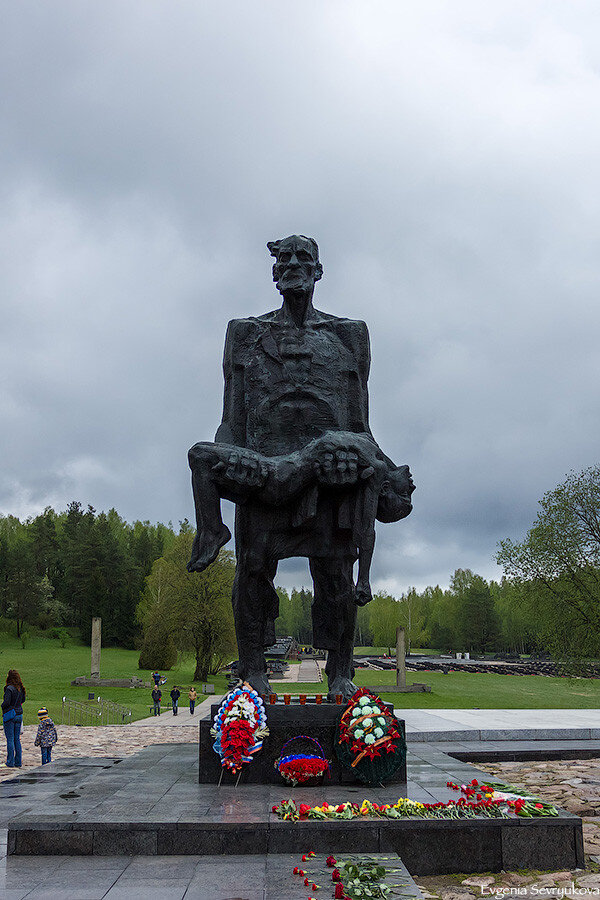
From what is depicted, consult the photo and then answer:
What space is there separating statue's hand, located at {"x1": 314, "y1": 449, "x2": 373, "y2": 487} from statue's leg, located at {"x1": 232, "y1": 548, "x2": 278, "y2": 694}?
1.08m

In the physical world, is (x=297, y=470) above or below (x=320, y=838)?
above

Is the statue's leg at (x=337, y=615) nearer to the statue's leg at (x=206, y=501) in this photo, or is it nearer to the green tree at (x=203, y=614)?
the statue's leg at (x=206, y=501)

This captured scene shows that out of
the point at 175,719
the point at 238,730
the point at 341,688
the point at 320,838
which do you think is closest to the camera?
the point at 320,838

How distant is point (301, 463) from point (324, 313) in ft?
6.74

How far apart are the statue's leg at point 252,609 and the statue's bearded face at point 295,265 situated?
276 centimetres

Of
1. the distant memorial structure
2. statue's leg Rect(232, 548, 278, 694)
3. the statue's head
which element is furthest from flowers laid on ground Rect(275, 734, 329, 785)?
the distant memorial structure

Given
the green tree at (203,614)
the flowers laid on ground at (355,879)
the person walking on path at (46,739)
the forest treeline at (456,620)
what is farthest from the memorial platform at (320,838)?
the forest treeline at (456,620)

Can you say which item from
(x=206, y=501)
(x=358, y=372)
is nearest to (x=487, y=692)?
(x=358, y=372)

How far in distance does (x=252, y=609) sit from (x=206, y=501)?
1282 millimetres

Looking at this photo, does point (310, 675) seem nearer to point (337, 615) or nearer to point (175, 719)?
point (175, 719)

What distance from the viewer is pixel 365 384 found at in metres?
8.09

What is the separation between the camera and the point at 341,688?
23.2 feet

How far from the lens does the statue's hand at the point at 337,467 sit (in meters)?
6.92

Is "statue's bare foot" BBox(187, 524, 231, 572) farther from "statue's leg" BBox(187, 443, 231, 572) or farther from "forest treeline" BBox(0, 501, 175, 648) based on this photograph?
"forest treeline" BBox(0, 501, 175, 648)
